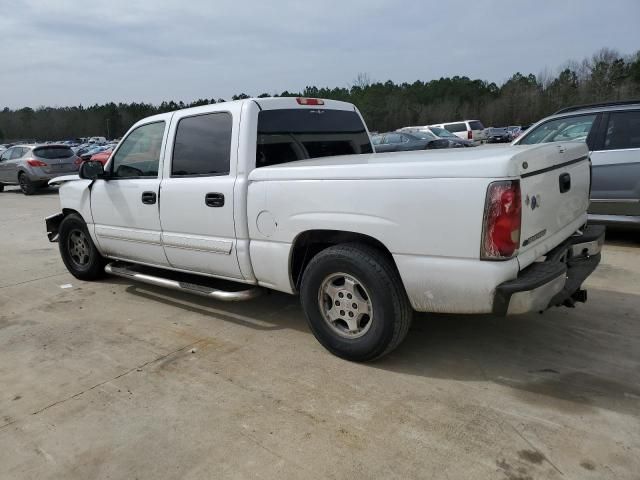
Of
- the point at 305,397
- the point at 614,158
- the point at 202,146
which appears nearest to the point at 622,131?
the point at 614,158

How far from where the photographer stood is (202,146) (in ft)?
14.0

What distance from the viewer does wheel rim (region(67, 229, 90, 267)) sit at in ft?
19.2

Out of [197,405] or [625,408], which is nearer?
[625,408]

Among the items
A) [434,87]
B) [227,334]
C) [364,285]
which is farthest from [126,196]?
[434,87]

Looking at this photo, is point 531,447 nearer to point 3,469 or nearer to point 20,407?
point 3,469

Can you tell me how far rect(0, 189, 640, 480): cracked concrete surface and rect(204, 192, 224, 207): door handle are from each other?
3.60 ft

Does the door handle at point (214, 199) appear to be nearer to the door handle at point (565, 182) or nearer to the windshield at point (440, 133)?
the door handle at point (565, 182)

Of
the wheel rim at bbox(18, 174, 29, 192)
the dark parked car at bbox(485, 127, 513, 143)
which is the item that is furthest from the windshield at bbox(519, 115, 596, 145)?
the dark parked car at bbox(485, 127, 513, 143)

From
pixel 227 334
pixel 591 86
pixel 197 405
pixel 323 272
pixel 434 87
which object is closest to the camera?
pixel 197 405

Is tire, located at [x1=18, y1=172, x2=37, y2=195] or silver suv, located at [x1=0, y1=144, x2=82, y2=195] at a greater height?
silver suv, located at [x1=0, y1=144, x2=82, y2=195]

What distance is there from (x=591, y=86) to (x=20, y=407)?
6951cm

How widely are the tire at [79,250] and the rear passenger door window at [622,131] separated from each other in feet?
20.8

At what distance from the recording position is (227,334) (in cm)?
424

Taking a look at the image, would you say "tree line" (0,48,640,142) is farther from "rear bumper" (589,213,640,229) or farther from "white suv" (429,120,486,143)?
"rear bumper" (589,213,640,229)
